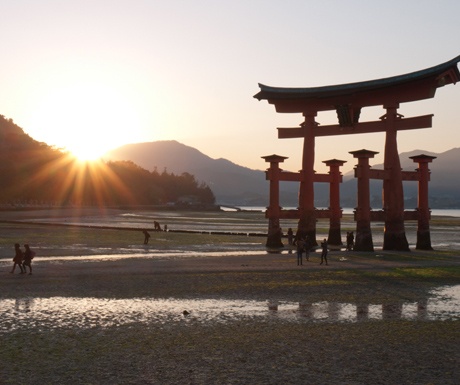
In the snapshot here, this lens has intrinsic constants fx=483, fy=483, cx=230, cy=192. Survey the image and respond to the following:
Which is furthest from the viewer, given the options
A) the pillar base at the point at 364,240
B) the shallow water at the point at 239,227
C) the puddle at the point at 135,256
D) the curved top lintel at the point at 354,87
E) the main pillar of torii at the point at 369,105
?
the shallow water at the point at 239,227

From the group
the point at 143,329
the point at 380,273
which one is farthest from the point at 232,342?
the point at 380,273

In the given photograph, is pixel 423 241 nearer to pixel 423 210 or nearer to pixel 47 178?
pixel 423 210

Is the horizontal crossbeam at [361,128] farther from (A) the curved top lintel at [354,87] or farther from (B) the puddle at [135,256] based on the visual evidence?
(B) the puddle at [135,256]

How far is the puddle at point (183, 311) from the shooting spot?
41.5ft

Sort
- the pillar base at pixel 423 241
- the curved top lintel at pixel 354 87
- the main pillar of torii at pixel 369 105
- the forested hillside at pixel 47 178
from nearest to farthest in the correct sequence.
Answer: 1. the curved top lintel at pixel 354 87
2. the main pillar of torii at pixel 369 105
3. the pillar base at pixel 423 241
4. the forested hillside at pixel 47 178

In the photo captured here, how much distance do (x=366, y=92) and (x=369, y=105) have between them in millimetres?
985

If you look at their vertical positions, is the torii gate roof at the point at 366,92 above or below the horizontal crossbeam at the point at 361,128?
above

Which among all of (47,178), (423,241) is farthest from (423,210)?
(47,178)

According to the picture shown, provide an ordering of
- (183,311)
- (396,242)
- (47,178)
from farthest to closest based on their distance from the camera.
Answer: (47,178) < (396,242) < (183,311)

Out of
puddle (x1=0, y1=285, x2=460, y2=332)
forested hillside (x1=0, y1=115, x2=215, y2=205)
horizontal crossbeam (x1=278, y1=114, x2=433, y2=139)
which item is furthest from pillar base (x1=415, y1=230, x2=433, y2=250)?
forested hillside (x1=0, y1=115, x2=215, y2=205)

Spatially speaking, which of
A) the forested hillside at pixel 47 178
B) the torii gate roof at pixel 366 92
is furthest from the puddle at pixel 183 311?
the forested hillside at pixel 47 178

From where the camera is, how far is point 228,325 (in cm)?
1235

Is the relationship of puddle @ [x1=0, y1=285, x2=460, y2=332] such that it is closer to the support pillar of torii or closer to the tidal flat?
the tidal flat

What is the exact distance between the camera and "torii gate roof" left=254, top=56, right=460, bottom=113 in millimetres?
31047
